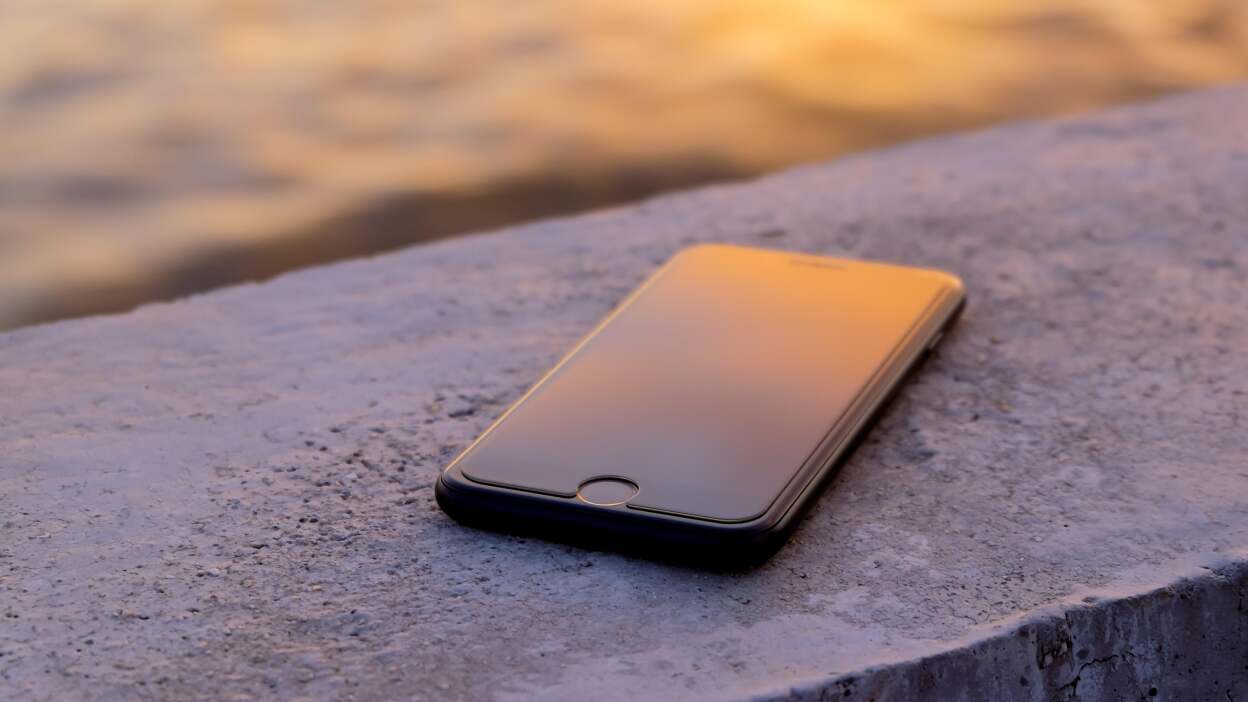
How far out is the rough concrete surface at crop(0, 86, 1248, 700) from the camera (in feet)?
2.30

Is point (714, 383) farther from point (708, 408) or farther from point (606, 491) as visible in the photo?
point (606, 491)

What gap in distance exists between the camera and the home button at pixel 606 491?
767 mm

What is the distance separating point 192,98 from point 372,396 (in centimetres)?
114

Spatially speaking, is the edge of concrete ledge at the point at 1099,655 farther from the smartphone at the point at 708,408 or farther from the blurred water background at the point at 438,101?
the blurred water background at the point at 438,101

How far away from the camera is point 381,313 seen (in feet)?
3.70

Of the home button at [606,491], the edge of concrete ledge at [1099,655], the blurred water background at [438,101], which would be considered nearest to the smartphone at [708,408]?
the home button at [606,491]

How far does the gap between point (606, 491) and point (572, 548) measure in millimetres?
41

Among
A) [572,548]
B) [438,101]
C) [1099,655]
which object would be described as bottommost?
[1099,655]

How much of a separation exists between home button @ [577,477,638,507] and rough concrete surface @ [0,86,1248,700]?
3 centimetres

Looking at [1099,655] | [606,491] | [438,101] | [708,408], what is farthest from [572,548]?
[438,101]

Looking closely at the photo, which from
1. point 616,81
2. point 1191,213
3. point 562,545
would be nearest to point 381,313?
point 562,545

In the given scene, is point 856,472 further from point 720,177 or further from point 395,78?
point 395,78

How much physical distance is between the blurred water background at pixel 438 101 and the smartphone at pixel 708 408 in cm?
58

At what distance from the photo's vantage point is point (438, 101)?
1.87m
